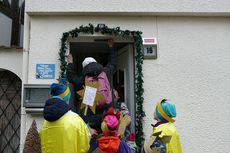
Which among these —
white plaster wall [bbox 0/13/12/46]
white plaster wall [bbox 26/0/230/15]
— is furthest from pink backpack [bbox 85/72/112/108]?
white plaster wall [bbox 0/13/12/46]

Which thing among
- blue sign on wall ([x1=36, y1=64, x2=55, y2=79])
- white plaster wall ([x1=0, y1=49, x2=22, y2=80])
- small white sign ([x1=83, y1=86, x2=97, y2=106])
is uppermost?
white plaster wall ([x1=0, y1=49, x2=22, y2=80])

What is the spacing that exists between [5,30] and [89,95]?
12.5ft

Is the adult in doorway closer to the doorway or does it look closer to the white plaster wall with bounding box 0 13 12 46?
the doorway

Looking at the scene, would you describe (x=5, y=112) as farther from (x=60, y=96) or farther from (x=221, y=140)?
(x=221, y=140)

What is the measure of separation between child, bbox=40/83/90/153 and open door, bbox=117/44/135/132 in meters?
2.07

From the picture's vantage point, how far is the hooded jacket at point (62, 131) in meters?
2.61

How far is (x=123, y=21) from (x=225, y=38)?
2.17 m

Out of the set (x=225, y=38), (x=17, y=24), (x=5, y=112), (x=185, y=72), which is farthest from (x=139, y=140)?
(x=17, y=24)

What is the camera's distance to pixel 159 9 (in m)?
4.53

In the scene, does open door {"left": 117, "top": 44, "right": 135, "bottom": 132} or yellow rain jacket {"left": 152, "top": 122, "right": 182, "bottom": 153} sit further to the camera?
open door {"left": 117, "top": 44, "right": 135, "bottom": 132}

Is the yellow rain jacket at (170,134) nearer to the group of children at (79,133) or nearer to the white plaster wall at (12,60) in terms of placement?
the group of children at (79,133)

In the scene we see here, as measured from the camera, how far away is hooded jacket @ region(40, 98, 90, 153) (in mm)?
2611

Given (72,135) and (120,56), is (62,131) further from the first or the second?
(120,56)

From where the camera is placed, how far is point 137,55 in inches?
176
